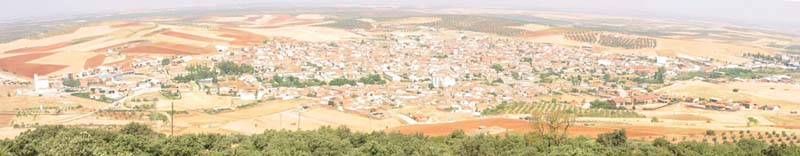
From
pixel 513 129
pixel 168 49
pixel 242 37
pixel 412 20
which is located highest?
pixel 412 20

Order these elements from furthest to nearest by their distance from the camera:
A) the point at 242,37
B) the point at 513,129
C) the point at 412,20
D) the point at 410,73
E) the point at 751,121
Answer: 1. the point at 412,20
2. the point at 242,37
3. the point at 410,73
4. the point at 751,121
5. the point at 513,129

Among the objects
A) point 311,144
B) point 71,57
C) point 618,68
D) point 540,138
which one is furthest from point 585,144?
point 71,57

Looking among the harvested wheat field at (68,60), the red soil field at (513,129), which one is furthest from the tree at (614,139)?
the harvested wheat field at (68,60)

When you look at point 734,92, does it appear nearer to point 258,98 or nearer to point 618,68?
point 618,68

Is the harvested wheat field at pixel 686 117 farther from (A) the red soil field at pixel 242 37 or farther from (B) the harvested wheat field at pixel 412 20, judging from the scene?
(B) the harvested wheat field at pixel 412 20

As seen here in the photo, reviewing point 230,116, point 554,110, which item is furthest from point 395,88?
point 230,116

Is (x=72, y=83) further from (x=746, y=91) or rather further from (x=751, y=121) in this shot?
(x=746, y=91)
